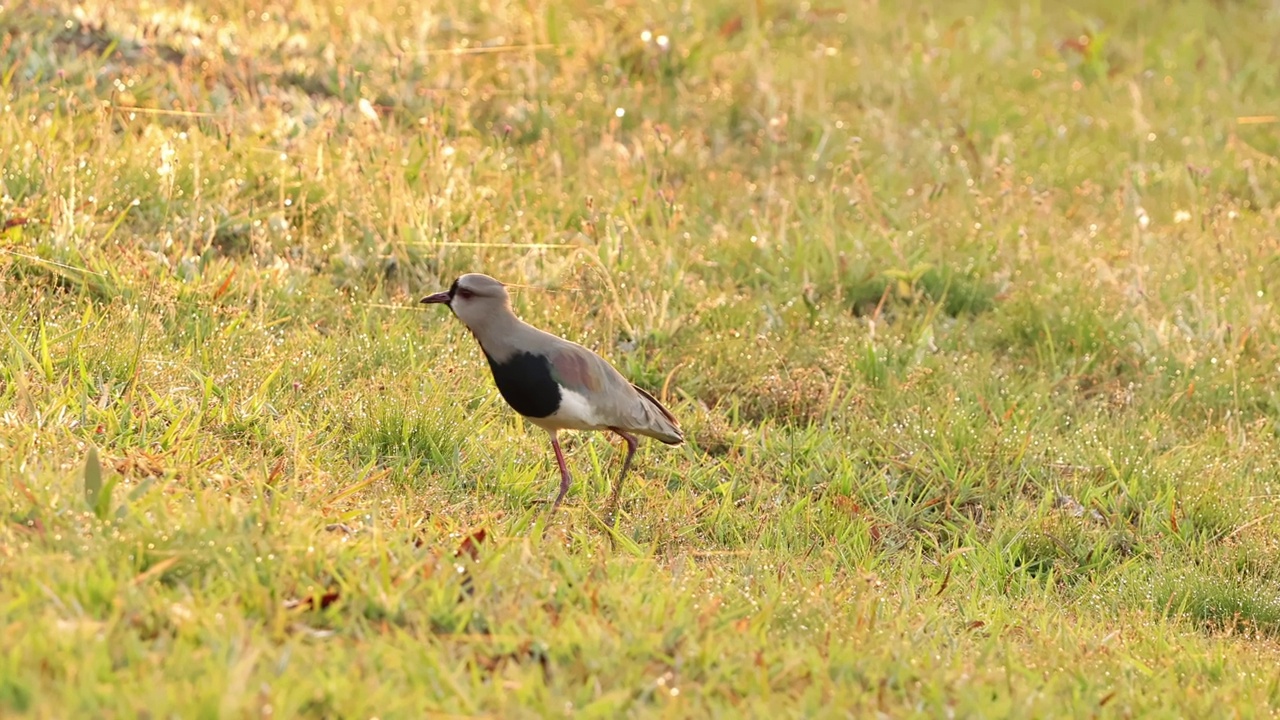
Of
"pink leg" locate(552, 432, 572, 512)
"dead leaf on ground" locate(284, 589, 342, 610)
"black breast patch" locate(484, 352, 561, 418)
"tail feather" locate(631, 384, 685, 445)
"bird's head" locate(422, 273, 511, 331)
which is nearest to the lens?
"dead leaf on ground" locate(284, 589, 342, 610)

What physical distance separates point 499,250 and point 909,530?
7.56 ft

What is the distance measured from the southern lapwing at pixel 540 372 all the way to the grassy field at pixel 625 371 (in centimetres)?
35

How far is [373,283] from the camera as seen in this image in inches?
250

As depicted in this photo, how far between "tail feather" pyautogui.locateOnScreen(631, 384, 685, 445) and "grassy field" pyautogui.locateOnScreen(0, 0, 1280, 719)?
0.21 m

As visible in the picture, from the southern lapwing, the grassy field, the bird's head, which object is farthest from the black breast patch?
the grassy field

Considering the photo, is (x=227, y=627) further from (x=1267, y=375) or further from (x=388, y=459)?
(x=1267, y=375)

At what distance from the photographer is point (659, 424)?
5105mm

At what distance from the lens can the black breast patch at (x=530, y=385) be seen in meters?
4.65

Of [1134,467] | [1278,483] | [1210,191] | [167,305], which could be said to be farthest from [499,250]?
[1210,191]

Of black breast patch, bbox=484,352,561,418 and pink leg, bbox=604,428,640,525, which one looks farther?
pink leg, bbox=604,428,640,525

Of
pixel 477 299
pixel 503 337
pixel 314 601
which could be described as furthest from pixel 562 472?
pixel 314 601

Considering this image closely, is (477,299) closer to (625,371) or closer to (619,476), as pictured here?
(619,476)

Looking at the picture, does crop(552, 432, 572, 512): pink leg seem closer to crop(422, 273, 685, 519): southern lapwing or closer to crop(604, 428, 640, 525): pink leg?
crop(422, 273, 685, 519): southern lapwing

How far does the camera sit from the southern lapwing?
184 inches
